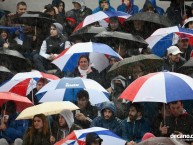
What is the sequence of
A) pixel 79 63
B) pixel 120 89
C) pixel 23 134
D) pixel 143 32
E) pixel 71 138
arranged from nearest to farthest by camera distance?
pixel 71 138 → pixel 23 134 → pixel 120 89 → pixel 79 63 → pixel 143 32

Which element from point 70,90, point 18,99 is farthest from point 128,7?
point 18,99

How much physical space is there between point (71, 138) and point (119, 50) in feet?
19.5

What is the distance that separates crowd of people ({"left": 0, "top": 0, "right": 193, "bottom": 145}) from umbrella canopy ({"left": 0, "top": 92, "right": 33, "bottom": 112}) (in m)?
0.15

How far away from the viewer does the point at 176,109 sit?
1614 centimetres

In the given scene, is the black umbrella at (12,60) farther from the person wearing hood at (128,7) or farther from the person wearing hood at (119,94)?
the person wearing hood at (128,7)

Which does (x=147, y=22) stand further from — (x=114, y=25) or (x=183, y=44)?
(x=183, y=44)

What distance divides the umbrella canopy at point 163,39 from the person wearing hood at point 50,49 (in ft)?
7.52

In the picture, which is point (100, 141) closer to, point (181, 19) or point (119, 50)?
point (119, 50)

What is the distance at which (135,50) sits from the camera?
20.7 metres

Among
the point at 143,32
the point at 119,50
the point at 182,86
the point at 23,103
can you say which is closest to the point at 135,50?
the point at 119,50

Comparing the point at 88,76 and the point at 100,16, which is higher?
the point at 100,16

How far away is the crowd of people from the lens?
54.0 ft

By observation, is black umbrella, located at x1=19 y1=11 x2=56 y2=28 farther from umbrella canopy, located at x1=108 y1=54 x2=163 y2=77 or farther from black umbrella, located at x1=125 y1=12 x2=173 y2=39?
umbrella canopy, located at x1=108 y1=54 x2=163 y2=77

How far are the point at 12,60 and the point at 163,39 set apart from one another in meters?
3.15
